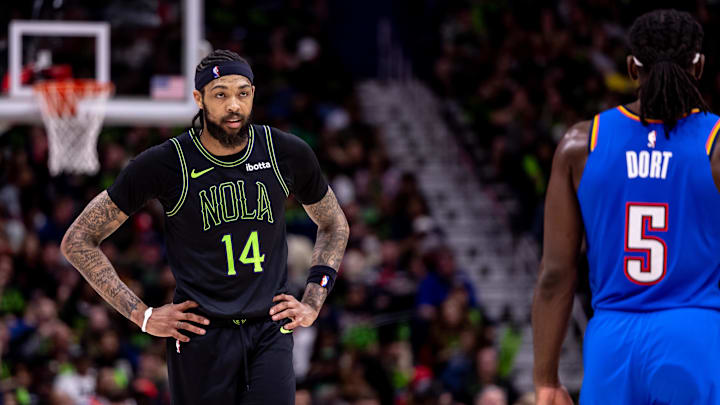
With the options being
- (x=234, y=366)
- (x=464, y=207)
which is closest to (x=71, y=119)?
(x=234, y=366)

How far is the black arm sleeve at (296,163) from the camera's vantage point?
4.98m

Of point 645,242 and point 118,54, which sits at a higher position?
point 118,54

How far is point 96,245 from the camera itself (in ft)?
16.2

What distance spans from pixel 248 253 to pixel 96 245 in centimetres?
73

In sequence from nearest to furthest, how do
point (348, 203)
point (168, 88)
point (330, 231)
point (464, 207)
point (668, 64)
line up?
point (668, 64)
point (330, 231)
point (168, 88)
point (348, 203)
point (464, 207)

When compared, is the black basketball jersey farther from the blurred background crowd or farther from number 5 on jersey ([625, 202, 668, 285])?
the blurred background crowd

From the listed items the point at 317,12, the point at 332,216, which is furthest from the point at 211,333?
the point at 317,12

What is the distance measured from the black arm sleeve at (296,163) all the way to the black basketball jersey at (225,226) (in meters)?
0.05

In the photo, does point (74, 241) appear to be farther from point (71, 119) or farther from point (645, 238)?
point (71, 119)

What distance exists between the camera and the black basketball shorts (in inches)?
186

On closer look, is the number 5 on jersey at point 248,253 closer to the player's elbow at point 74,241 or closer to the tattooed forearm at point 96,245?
the tattooed forearm at point 96,245

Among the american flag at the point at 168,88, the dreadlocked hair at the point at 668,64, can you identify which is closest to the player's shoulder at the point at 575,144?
the dreadlocked hair at the point at 668,64

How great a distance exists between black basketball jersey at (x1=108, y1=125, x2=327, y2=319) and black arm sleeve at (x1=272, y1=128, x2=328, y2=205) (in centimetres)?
5

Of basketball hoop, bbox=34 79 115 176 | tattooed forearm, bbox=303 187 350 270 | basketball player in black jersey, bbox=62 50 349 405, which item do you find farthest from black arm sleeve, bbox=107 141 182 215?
basketball hoop, bbox=34 79 115 176
